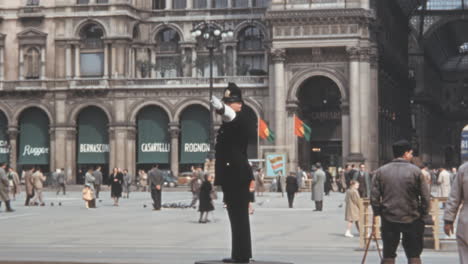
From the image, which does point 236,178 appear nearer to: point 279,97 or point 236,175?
point 236,175

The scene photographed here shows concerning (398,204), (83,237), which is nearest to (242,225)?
(398,204)

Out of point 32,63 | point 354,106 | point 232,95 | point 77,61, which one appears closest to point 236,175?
point 232,95

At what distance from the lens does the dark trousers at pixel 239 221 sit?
1214cm

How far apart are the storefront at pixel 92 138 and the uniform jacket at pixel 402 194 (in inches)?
2722

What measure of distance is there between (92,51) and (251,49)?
1315cm

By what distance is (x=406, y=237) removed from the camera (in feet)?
44.7

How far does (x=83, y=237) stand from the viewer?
26.1 meters

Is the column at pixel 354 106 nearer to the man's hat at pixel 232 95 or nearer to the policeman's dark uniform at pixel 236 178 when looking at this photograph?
the man's hat at pixel 232 95

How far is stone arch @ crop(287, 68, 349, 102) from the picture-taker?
2891 inches

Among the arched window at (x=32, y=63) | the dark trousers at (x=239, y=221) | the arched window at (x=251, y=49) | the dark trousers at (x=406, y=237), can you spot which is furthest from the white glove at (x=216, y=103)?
the arched window at (x=32, y=63)

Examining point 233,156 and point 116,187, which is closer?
point 233,156

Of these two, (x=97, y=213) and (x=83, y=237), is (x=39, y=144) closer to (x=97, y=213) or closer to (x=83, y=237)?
(x=97, y=213)

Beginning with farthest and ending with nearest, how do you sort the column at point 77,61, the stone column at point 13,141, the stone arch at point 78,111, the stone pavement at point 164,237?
the stone column at point 13,141 < the column at point 77,61 < the stone arch at point 78,111 < the stone pavement at point 164,237

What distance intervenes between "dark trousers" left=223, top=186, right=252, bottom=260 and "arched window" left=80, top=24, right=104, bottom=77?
71.4 meters
